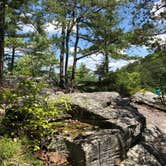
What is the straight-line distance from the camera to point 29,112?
278 inches

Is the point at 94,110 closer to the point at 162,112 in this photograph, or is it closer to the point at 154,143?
the point at 154,143

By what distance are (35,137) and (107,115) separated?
2.07 m

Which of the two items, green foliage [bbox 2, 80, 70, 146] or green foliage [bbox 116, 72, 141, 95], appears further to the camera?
green foliage [bbox 116, 72, 141, 95]

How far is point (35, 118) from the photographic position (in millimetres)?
7180

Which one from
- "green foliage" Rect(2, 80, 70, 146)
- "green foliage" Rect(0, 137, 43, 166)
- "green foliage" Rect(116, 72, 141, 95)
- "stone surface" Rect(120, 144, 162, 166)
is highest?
"green foliage" Rect(116, 72, 141, 95)

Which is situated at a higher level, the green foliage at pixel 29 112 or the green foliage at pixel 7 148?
the green foliage at pixel 29 112

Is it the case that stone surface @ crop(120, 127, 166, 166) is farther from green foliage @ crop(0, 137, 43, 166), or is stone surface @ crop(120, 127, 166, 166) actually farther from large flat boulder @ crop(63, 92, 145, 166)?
green foliage @ crop(0, 137, 43, 166)

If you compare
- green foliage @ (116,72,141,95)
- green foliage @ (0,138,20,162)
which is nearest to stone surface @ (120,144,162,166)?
green foliage @ (0,138,20,162)

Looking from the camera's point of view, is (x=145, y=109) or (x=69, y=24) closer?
(x=145, y=109)

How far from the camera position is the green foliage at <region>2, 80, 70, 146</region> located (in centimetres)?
714

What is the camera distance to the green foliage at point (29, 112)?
7145 millimetres

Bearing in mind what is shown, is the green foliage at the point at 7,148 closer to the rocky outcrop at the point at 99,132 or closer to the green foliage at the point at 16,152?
the green foliage at the point at 16,152

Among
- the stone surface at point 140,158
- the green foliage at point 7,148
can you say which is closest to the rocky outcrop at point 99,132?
the stone surface at point 140,158

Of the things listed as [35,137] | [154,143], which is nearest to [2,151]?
[35,137]
